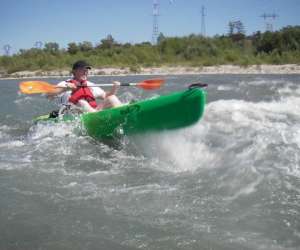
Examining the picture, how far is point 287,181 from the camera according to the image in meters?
4.06

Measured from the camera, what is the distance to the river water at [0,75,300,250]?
3.09 metres

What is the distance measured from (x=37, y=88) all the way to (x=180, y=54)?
1492 inches

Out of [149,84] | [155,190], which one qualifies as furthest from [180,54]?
[155,190]

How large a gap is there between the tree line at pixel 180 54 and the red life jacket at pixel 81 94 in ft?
96.2

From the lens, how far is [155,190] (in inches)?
162

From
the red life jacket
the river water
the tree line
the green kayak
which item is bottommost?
the river water

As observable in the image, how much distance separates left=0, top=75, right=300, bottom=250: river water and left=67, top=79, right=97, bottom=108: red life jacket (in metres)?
0.50

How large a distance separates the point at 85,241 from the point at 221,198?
4.24ft

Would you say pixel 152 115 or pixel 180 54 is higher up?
pixel 180 54

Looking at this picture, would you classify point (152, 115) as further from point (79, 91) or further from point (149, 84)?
point (79, 91)

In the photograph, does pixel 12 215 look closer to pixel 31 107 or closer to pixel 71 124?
pixel 71 124

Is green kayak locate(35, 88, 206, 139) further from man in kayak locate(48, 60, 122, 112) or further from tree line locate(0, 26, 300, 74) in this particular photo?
tree line locate(0, 26, 300, 74)

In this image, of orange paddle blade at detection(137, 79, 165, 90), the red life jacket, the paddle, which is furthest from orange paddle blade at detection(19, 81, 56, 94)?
orange paddle blade at detection(137, 79, 165, 90)

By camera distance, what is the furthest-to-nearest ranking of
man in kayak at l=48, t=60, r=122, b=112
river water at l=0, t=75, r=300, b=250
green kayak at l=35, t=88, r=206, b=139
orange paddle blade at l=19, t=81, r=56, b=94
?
1. orange paddle blade at l=19, t=81, r=56, b=94
2. man in kayak at l=48, t=60, r=122, b=112
3. green kayak at l=35, t=88, r=206, b=139
4. river water at l=0, t=75, r=300, b=250
